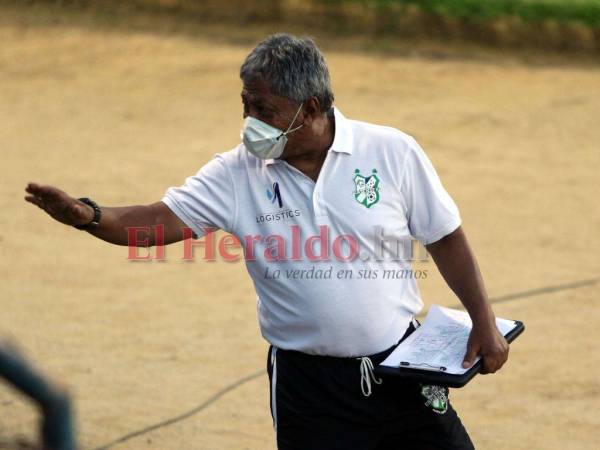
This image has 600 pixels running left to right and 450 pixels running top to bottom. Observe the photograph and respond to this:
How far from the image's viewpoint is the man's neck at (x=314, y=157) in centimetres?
352

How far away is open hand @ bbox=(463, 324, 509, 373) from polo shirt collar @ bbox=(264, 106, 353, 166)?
A: 0.67 m

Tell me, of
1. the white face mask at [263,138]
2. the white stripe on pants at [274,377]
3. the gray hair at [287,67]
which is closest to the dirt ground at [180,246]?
the white stripe on pants at [274,377]

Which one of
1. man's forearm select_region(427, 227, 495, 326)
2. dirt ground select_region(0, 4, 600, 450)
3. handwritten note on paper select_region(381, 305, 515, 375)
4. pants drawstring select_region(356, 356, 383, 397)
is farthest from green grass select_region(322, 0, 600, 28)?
pants drawstring select_region(356, 356, 383, 397)

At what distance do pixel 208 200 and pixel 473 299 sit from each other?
85 centimetres

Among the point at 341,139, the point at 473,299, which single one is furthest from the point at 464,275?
the point at 341,139

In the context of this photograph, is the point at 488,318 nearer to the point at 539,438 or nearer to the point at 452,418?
the point at 452,418

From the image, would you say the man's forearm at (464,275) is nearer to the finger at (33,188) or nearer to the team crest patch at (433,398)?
the team crest patch at (433,398)

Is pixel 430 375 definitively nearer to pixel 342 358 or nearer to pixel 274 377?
pixel 342 358

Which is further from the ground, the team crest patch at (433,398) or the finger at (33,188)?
the finger at (33,188)

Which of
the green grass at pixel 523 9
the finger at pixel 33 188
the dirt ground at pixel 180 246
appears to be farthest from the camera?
the green grass at pixel 523 9

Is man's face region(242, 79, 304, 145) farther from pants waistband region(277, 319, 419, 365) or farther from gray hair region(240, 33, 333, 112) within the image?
pants waistband region(277, 319, 419, 365)

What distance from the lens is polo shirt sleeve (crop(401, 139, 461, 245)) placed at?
347 centimetres

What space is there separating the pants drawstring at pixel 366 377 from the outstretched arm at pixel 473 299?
0.27 metres

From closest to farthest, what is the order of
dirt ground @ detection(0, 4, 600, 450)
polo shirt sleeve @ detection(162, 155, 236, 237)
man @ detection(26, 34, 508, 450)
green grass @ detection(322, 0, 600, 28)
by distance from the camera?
man @ detection(26, 34, 508, 450), polo shirt sleeve @ detection(162, 155, 236, 237), dirt ground @ detection(0, 4, 600, 450), green grass @ detection(322, 0, 600, 28)
